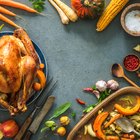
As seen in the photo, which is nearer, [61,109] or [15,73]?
[15,73]

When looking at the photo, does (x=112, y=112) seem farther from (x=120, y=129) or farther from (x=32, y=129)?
(x=32, y=129)

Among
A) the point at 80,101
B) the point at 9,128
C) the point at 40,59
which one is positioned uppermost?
the point at 40,59

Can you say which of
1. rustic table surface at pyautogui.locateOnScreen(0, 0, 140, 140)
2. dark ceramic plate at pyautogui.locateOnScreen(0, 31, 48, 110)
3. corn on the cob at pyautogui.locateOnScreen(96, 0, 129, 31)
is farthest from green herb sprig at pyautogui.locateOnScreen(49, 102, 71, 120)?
corn on the cob at pyautogui.locateOnScreen(96, 0, 129, 31)

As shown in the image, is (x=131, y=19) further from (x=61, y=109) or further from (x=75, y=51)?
(x=61, y=109)

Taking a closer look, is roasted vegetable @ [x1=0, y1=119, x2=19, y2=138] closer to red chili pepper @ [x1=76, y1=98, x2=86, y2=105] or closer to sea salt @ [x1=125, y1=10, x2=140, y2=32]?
red chili pepper @ [x1=76, y1=98, x2=86, y2=105]

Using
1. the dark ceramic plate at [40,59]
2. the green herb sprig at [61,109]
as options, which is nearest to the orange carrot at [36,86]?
the dark ceramic plate at [40,59]

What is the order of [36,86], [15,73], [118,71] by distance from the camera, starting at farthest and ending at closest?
[118,71] → [36,86] → [15,73]

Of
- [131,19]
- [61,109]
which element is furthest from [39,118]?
[131,19]

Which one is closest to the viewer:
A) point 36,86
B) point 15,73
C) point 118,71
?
point 15,73

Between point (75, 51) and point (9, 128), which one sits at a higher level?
point (75, 51)
